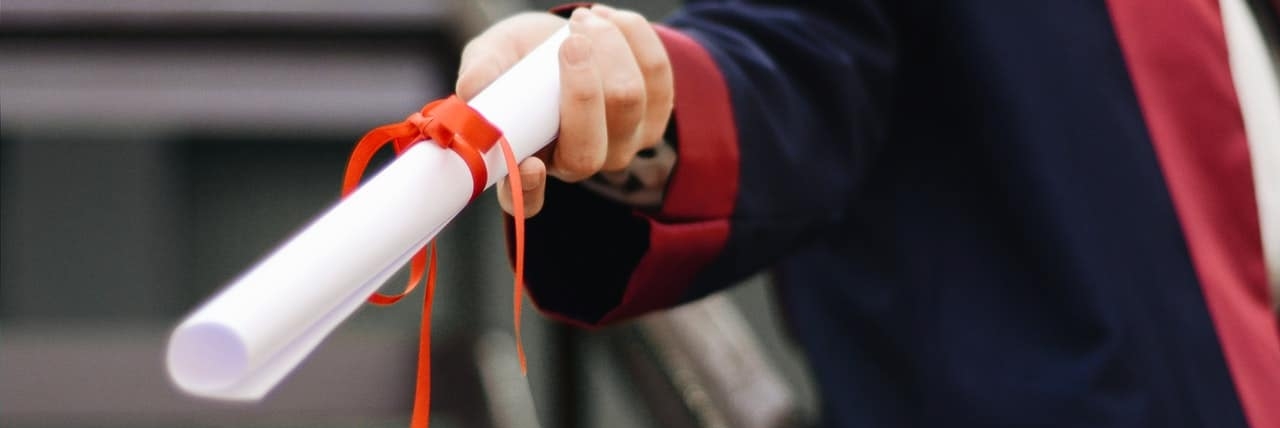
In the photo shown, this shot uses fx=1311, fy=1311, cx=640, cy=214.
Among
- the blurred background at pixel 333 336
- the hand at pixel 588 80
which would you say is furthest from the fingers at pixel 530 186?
the blurred background at pixel 333 336

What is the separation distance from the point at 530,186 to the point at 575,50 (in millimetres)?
32

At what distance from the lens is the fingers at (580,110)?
11.6 inches

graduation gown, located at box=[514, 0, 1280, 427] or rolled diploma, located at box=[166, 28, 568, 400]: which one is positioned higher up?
rolled diploma, located at box=[166, 28, 568, 400]

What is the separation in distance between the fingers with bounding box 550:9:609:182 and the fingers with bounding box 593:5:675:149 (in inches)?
0.7

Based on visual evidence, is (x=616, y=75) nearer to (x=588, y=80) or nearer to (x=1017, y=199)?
(x=588, y=80)

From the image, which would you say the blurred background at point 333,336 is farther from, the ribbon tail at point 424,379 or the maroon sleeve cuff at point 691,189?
the ribbon tail at point 424,379

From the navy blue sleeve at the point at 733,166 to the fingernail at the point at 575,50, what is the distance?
71 mm

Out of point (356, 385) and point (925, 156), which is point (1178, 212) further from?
point (356, 385)

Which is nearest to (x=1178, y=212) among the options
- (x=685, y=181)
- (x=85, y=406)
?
(x=685, y=181)

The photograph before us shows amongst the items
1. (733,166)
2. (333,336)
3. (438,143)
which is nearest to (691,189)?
(733,166)

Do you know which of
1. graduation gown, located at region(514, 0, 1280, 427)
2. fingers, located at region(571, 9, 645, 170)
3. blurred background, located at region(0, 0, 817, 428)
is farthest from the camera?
blurred background, located at region(0, 0, 817, 428)

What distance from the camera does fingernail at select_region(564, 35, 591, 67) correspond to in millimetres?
293

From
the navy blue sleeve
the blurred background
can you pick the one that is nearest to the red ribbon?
the navy blue sleeve

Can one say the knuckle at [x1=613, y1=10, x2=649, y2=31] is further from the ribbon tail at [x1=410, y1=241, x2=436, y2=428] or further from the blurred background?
the blurred background
